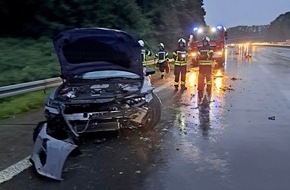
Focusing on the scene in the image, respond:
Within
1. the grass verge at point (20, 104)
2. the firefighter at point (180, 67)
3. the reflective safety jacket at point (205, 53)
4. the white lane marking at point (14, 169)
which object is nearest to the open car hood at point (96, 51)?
the grass verge at point (20, 104)

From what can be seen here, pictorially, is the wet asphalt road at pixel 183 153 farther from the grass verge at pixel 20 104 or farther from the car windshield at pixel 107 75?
the car windshield at pixel 107 75

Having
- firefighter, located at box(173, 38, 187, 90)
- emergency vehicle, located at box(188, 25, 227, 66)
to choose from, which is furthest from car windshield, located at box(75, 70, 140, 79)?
emergency vehicle, located at box(188, 25, 227, 66)

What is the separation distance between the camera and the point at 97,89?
7332 mm

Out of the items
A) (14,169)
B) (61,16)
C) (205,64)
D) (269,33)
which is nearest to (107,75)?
(14,169)

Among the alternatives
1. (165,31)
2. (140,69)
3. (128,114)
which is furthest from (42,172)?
(165,31)

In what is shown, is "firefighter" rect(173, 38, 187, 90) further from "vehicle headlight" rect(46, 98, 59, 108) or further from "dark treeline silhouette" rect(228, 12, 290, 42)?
"dark treeline silhouette" rect(228, 12, 290, 42)

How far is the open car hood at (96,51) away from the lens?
25.5ft

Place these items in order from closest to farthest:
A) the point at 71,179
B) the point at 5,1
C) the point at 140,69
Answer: the point at 71,179, the point at 140,69, the point at 5,1

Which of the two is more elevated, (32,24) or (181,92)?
(32,24)

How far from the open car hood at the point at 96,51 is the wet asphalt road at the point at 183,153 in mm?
1270

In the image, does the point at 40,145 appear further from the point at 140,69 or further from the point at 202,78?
the point at 202,78

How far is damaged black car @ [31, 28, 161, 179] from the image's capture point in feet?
22.8

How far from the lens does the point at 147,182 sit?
489 cm

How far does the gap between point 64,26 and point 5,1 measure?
291 cm
